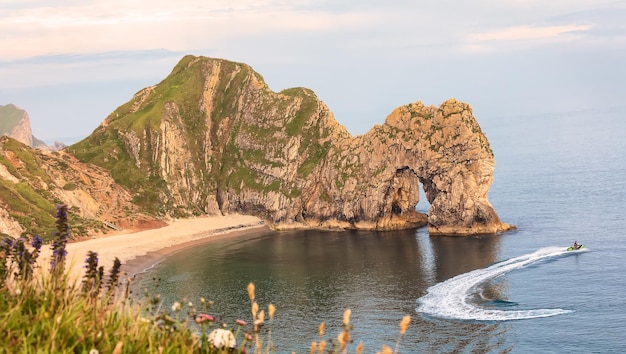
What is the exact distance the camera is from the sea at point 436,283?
6531cm

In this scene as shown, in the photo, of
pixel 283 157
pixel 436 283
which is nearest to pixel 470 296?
pixel 436 283

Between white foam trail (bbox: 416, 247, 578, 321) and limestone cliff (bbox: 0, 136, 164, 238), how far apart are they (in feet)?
241

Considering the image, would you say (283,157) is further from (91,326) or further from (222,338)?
(222,338)

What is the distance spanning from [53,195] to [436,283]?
86.6 metres

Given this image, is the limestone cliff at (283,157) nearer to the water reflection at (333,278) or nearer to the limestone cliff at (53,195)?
the limestone cliff at (53,195)

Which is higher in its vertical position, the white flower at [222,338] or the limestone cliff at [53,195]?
the limestone cliff at [53,195]

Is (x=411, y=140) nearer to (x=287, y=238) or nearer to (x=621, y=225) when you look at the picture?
(x=287, y=238)

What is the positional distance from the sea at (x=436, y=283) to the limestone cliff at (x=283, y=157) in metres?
7.21

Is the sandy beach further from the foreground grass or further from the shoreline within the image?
the foreground grass

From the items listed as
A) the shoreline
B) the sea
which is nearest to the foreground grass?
the sea

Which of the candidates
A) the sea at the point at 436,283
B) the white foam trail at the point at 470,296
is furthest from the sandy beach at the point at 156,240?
the white foam trail at the point at 470,296

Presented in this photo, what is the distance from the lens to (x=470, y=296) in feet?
265

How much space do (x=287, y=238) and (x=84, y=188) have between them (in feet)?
161

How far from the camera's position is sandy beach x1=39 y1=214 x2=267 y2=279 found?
112 m
